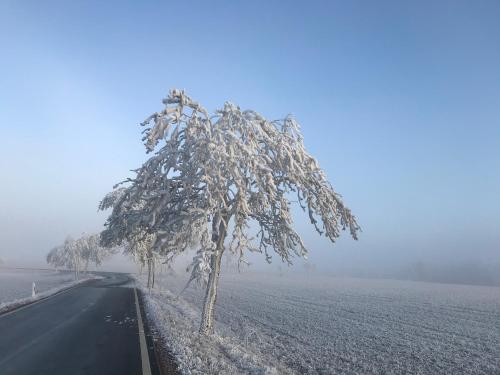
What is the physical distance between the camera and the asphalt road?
796 centimetres

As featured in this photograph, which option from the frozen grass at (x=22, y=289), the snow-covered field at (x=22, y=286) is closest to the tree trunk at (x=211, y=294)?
the frozen grass at (x=22, y=289)

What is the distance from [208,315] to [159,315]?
4.58 metres

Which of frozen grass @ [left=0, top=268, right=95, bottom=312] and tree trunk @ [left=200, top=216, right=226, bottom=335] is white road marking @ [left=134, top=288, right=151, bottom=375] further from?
frozen grass @ [left=0, top=268, right=95, bottom=312]

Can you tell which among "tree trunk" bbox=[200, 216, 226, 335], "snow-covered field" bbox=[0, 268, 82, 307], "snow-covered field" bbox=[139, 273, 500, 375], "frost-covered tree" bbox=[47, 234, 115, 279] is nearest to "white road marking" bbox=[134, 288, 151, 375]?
"snow-covered field" bbox=[139, 273, 500, 375]

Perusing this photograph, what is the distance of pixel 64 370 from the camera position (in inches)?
304

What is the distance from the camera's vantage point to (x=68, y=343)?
10.3m

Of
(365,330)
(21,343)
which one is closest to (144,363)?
(21,343)

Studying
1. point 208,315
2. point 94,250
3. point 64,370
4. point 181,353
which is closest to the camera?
point 64,370

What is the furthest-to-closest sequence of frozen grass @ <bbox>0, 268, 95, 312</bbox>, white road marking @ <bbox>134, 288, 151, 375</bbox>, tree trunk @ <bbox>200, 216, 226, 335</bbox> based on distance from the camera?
1. frozen grass @ <bbox>0, 268, 95, 312</bbox>
2. tree trunk @ <bbox>200, 216, 226, 335</bbox>
3. white road marking @ <bbox>134, 288, 151, 375</bbox>

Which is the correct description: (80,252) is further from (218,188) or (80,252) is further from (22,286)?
(218,188)

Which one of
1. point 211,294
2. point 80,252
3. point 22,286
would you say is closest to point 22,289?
point 22,286

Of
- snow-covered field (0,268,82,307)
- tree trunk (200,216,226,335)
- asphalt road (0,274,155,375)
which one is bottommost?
snow-covered field (0,268,82,307)

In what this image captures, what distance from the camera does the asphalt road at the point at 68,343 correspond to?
796cm

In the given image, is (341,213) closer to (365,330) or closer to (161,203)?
(161,203)
